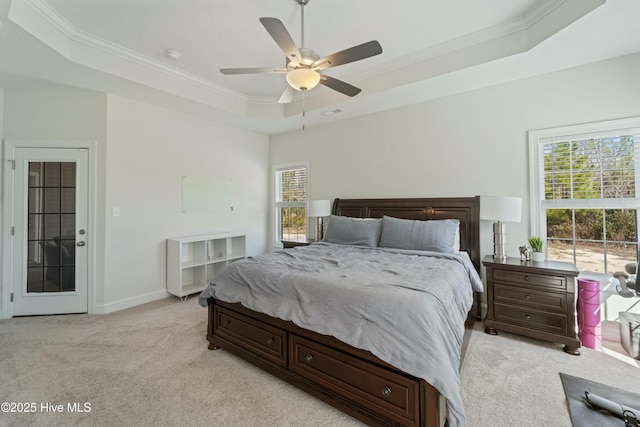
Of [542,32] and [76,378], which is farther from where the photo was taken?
[542,32]

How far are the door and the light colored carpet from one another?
0.50m

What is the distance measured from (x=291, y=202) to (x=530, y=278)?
12.8ft

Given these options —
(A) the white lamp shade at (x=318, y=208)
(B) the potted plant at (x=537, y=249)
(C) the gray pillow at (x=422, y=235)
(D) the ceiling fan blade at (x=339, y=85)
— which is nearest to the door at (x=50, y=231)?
(A) the white lamp shade at (x=318, y=208)

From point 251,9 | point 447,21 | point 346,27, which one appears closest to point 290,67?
point 251,9

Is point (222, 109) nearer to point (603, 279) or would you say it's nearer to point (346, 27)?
point (346, 27)

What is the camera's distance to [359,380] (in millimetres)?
1701

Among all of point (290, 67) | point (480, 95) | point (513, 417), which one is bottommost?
point (513, 417)

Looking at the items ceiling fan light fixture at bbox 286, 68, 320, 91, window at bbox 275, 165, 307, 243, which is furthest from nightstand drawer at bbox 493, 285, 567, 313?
window at bbox 275, 165, 307, 243

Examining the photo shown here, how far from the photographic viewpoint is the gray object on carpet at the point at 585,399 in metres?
1.67

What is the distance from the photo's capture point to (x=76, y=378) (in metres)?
2.16

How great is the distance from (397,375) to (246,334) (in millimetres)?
1300

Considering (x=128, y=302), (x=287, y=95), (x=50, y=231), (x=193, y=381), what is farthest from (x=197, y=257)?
(x=287, y=95)

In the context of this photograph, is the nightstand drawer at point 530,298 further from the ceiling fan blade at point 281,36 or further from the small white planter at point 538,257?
the ceiling fan blade at point 281,36

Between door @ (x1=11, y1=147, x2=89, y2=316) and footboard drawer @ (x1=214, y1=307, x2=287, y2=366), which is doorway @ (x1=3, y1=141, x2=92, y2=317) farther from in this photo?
footboard drawer @ (x1=214, y1=307, x2=287, y2=366)
